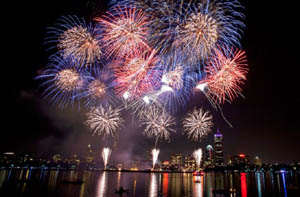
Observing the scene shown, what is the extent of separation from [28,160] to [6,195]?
7217 inches

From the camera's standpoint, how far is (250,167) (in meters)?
182

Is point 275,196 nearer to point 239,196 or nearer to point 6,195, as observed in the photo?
point 239,196

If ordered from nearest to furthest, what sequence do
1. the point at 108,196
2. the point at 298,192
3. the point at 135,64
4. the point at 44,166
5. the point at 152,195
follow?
the point at 135,64, the point at 108,196, the point at 152,195, the point at 298,192, the point at 44,166

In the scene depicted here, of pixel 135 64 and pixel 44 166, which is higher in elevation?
pixel 135 64

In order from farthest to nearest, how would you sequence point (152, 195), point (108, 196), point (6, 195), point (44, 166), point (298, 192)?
point (44, 166) < point (298, 192) < point (152, 195) < point (108, 196) < point (6, 195)

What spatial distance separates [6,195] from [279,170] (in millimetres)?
210838

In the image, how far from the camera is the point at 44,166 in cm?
18112

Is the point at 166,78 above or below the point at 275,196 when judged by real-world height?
above

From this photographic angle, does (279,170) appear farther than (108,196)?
Yes

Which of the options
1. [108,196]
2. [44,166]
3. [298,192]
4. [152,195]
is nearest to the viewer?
[108,196]

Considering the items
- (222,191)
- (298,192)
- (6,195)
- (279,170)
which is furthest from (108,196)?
(279,170)

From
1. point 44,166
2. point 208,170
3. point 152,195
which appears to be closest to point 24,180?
point 152,195

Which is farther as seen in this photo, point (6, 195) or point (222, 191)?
point (222, 191)

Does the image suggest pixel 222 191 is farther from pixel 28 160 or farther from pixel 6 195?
pixel 28 160
